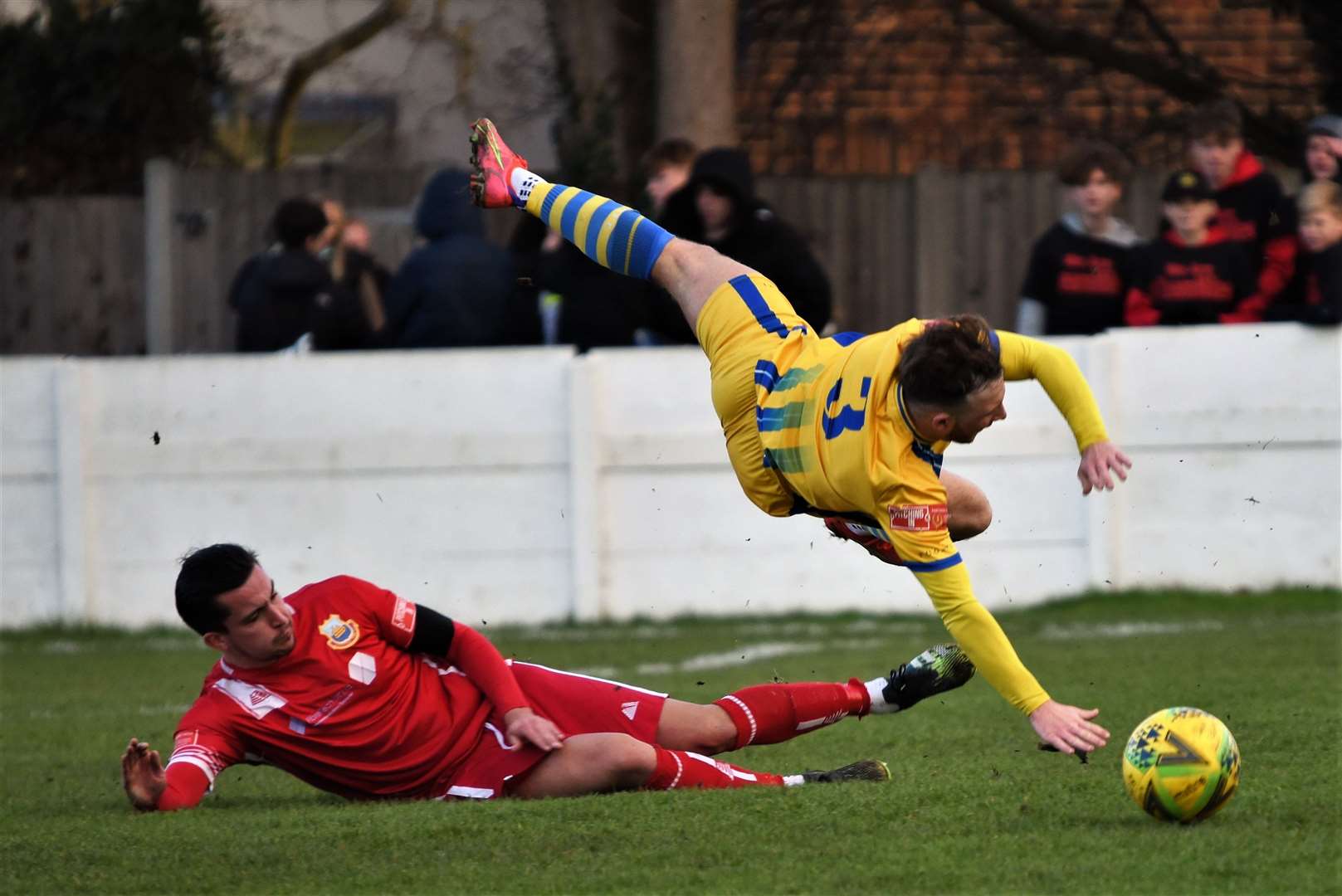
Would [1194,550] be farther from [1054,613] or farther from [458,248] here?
[458,248]

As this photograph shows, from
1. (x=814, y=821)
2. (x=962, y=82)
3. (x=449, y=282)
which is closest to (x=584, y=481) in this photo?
(x=449, y=282)

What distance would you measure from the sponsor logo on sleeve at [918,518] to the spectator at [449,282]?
5485 millimetres

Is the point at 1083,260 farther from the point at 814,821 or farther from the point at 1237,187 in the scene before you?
the point at 814,821

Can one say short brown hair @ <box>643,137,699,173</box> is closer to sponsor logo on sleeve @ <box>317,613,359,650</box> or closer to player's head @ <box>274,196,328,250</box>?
player's head @ <box>274,196,328,250</box>

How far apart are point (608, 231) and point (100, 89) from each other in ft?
38.3

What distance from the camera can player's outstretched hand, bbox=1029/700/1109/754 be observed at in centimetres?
486

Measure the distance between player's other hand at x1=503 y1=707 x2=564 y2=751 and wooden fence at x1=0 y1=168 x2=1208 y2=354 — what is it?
381 inches

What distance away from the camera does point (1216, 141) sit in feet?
33.1

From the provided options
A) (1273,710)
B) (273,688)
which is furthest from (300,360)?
(1273,710)

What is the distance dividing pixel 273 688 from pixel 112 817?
62 cm

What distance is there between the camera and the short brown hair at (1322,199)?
32.2 feet

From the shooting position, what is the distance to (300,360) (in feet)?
35.9

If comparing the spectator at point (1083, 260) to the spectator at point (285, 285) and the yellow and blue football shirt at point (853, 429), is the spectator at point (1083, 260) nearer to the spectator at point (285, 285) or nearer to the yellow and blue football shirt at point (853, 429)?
the spectator at point (285, 285)

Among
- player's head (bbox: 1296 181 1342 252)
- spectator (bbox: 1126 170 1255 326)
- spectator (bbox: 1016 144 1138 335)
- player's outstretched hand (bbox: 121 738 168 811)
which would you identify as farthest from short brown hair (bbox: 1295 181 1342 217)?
player's outstretched hand (bbox: 121 738 168 811)
